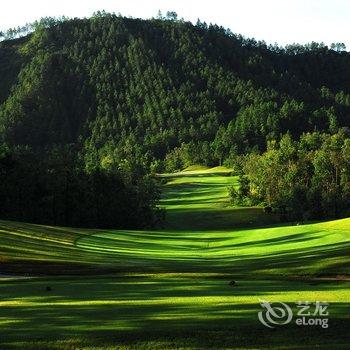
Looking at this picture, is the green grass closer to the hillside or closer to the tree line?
the hillside

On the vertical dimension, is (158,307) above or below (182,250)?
above

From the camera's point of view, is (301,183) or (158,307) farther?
(301,183)

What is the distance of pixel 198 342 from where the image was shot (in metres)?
11.5

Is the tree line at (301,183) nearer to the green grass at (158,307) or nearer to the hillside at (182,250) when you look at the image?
the hillside at (182,250)

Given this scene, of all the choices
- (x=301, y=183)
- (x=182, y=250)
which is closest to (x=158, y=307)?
(x=182, y=250)

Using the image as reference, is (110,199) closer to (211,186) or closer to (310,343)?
(211,186)

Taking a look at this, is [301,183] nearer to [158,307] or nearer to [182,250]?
[182,250]

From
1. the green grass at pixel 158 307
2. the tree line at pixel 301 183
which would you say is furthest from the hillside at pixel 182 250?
the tree line at pixel 301 183

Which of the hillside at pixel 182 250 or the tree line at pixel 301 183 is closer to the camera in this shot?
the hillside at pixel 182 250

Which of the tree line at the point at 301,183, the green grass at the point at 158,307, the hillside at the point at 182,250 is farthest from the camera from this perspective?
the tree line at the point at 301,183

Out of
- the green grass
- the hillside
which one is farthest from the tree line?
the green grass

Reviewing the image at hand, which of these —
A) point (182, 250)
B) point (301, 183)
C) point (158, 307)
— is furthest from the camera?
point (301, 183)

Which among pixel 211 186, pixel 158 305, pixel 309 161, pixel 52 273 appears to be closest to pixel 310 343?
pixel 158 305

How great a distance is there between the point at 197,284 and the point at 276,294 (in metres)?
4.01
